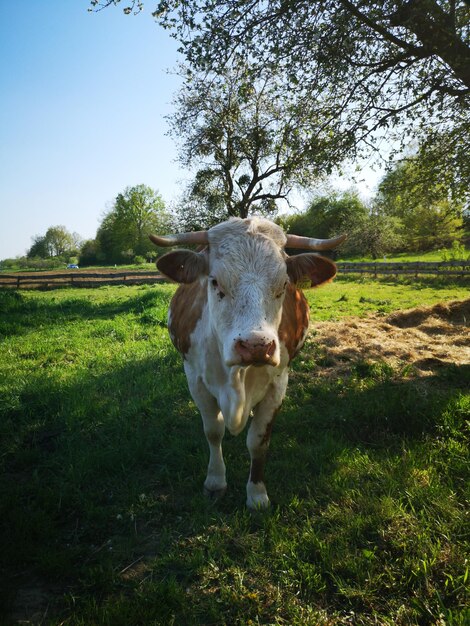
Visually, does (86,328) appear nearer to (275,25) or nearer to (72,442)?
(72,442)

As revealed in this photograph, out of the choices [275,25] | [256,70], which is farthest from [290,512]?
[275,25]

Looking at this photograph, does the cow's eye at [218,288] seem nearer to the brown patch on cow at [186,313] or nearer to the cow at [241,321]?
the cow at [241,321]

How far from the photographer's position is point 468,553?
95.1 inches

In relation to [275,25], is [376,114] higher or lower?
lower

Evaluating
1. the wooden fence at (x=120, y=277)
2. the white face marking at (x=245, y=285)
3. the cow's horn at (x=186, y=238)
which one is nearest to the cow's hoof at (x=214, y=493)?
the white face marking at (x=245, y=285)

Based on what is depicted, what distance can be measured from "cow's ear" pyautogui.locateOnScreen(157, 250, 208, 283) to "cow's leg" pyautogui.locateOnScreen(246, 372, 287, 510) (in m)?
1.23

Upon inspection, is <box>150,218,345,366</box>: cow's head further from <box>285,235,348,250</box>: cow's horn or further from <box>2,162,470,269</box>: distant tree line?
<box>2,162,470,269</box>: distant tree line

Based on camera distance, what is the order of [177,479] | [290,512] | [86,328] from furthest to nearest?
[86,328], [177,479], [290,512]

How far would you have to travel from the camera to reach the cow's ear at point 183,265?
10.1 feet

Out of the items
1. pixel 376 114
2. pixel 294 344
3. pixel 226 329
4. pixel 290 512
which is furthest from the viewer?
pixel 376 114

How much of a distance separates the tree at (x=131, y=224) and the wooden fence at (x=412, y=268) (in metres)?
44.5

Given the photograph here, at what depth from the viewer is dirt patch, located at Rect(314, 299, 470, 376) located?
6410 millimetres

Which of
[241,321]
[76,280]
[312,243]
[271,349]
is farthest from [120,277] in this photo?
[271,349]

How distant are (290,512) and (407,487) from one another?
1.00 m
